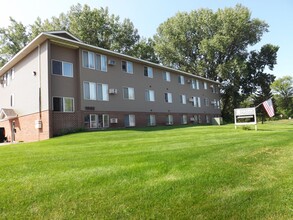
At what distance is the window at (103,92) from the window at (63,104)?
260 cm

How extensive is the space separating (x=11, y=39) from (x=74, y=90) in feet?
73.5

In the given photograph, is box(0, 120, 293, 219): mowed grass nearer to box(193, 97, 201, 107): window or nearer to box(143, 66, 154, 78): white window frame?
box(143, 66, 154, 78): white window frame

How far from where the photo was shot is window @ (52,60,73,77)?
60.7 feet

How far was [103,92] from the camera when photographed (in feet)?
70.2

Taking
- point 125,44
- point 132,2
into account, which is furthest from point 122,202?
point 125,44

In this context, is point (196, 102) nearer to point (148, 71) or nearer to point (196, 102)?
point (196, 102)

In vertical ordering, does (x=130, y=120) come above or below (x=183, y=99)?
below

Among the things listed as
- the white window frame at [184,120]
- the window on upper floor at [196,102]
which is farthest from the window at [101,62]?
the window on upper floor at [196,102]

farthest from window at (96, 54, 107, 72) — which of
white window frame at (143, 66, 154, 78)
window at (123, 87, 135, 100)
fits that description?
white window frame at (143, 66, 154, 78)

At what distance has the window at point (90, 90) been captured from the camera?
1988 centimetres

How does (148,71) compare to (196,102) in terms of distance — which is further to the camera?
(196,102)

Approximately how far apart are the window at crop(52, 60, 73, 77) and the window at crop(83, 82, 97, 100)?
1410 mm

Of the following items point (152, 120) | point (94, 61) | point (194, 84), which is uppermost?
point (94, 61)

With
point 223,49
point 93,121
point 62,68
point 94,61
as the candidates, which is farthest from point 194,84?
point 62,68
